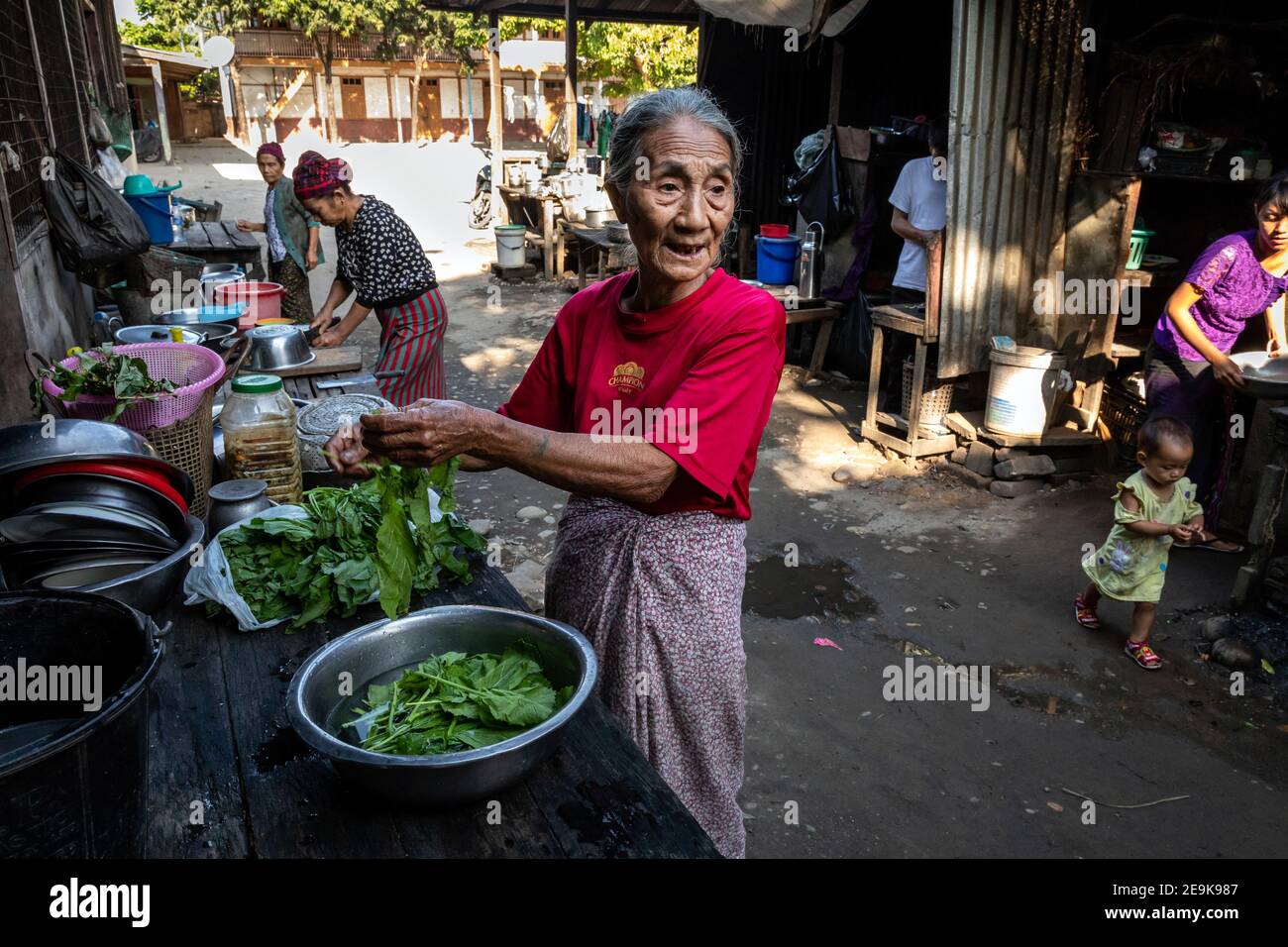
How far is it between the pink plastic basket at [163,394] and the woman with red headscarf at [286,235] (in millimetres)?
5639

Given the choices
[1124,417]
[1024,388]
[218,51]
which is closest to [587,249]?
[1024,388]

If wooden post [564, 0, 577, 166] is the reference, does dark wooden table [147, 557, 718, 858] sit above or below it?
below

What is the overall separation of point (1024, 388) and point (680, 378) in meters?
4.81

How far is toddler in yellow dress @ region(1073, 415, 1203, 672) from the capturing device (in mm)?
4059

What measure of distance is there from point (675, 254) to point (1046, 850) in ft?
8.22

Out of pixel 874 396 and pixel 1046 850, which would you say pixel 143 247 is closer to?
pixel 874 396

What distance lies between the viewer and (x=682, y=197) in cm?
192

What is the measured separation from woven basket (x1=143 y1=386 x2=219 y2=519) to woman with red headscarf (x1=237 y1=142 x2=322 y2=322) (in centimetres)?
593

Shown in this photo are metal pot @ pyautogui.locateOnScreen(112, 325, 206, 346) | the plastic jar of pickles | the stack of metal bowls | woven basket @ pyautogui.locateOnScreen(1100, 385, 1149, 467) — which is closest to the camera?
the stack of metal bowls

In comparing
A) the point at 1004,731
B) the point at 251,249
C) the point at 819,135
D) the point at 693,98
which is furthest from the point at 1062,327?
the point at 251,249

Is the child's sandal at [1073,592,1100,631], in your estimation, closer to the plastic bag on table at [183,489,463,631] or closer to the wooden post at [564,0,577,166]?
the plastic bag on table at [183,489,463,631]

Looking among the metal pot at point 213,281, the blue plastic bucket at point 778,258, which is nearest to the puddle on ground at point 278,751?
the metal pot at point 213,281

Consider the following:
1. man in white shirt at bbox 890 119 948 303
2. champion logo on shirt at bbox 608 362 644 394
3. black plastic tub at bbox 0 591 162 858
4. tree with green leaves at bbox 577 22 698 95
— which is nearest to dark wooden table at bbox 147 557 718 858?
black plastic tub at bbox 0 591 162 858

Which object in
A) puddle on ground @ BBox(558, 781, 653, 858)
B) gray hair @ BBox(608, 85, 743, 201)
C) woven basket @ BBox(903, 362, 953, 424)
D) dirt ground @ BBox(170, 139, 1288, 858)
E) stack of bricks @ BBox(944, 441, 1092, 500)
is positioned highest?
gray hair @ BBox(608, 85, 743, 201)
